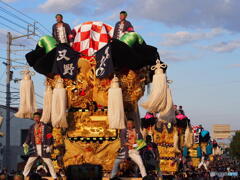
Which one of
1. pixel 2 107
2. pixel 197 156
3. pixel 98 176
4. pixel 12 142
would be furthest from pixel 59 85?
pixel 12 142

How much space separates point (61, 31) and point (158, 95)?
129 inches

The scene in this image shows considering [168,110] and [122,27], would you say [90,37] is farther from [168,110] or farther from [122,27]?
[168,110]

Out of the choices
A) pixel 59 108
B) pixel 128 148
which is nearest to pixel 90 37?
pixel 59 108

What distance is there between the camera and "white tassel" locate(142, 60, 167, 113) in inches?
440

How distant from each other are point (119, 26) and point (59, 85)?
2200 mm

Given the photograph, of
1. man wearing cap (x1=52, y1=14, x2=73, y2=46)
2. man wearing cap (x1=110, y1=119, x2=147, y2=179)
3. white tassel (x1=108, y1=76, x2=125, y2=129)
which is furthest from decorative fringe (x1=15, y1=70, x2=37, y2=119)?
man wearing cap (x1=110, y1=119, x2=147, y2=179)

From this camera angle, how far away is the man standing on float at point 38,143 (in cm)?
1155

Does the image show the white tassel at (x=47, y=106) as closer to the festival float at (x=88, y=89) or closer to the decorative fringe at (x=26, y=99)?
the festival float at (x=88, y=89)

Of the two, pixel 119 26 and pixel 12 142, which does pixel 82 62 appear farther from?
pixel 12 142

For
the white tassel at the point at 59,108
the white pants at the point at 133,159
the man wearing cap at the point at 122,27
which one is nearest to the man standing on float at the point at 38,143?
the white tassel at the point at 59,108

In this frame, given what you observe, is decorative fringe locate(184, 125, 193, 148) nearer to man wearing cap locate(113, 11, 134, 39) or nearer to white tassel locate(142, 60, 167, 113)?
man wearing cap locate(113, 11, 134, 39)

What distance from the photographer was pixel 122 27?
1307 cm

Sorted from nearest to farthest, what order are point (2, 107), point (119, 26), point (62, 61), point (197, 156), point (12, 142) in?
Result: point (62, 61) < point (119, 26) < point (197, 156) < point (2, 107) < point (12, 142)

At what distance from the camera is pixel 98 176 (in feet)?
25.1
